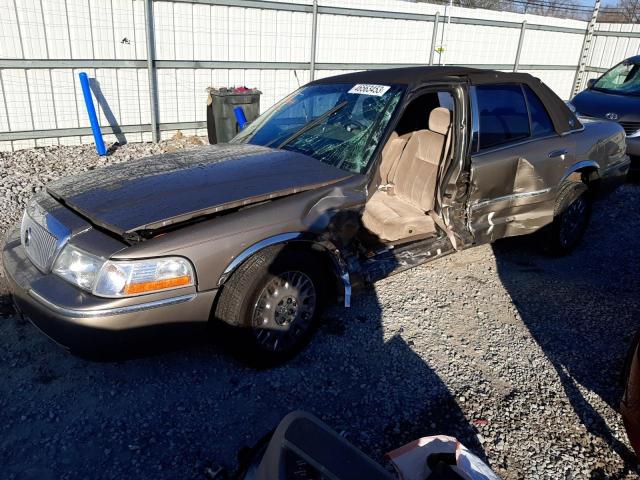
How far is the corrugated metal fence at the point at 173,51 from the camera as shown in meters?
7.19

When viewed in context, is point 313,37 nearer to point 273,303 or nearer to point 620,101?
point 620,101

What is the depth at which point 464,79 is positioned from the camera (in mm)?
3857

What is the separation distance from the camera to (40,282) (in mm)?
2672

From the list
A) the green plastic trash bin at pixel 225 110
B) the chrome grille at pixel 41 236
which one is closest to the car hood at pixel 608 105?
the green plastic trash bin at pixel 225 110

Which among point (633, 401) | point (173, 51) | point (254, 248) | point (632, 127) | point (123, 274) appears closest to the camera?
point (633, 401)

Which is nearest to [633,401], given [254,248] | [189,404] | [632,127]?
[254,248]

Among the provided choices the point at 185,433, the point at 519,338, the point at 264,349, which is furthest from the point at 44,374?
the point at 519,338

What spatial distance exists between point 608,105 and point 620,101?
20 cm

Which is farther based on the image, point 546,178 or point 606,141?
point 606,141

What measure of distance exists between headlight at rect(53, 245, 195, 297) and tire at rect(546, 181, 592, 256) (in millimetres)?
3456

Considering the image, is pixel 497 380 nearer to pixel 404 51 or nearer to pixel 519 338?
pixel 519 338

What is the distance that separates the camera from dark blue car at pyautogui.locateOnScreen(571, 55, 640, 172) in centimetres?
749

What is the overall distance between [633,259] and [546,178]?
1502 mm

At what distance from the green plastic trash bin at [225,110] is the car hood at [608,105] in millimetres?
5383
